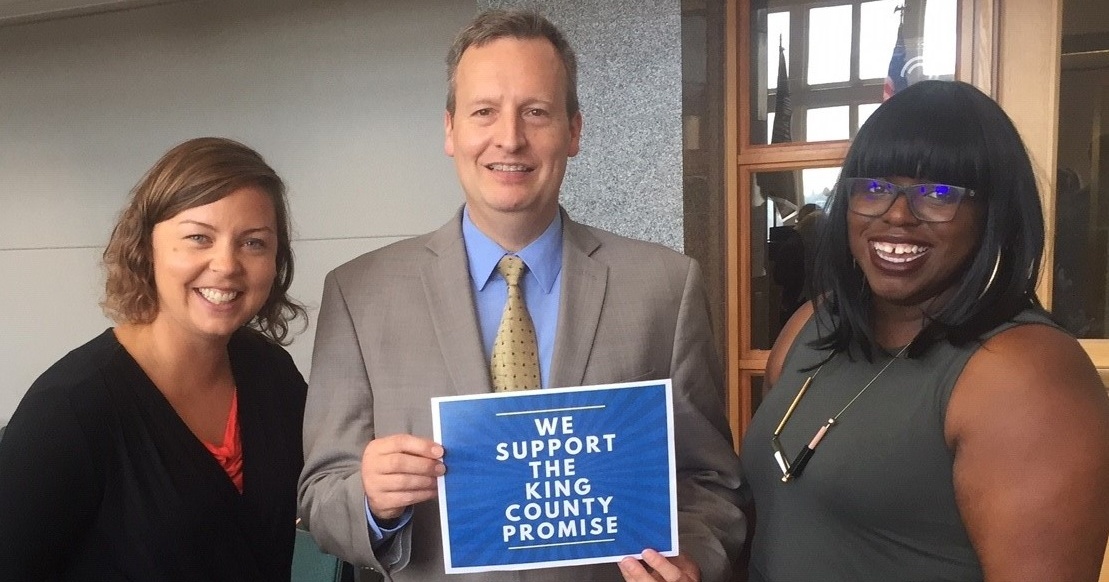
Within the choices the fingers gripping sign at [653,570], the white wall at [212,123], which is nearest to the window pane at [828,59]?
the white wall at [212,123]

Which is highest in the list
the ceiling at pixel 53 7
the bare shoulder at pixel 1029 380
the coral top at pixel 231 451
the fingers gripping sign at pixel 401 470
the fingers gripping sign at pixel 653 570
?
the ceiling at pixel 53 7

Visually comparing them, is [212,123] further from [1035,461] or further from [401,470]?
[1035,461]

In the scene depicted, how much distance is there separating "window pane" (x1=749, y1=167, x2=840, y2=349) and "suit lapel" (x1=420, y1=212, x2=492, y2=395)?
84.9 inches

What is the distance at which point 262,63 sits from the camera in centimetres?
415

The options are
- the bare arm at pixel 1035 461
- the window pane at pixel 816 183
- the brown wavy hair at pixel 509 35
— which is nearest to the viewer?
the bare arm at pixel 1035 461

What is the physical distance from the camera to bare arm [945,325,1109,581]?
1.17 meters

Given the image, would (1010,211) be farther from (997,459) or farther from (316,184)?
(316,184)

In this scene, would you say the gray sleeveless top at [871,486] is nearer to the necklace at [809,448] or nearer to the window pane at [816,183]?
the necklace at [809,448]

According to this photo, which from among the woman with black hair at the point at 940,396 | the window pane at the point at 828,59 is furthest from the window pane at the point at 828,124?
the woman with black hair at the point at 940,396

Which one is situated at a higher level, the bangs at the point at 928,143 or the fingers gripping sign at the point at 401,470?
the bangs at the point at 928,143

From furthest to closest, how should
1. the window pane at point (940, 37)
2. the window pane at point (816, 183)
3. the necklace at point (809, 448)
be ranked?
the window pane at point (816, 183) → the window pane at point (940, 37) → the necklace at point (809, 448)

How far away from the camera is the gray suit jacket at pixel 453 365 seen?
1.47 meters

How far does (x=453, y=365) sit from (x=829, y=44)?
8.68 feet

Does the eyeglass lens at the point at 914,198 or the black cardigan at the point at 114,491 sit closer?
the eyeglass lens at the point at 914,198
